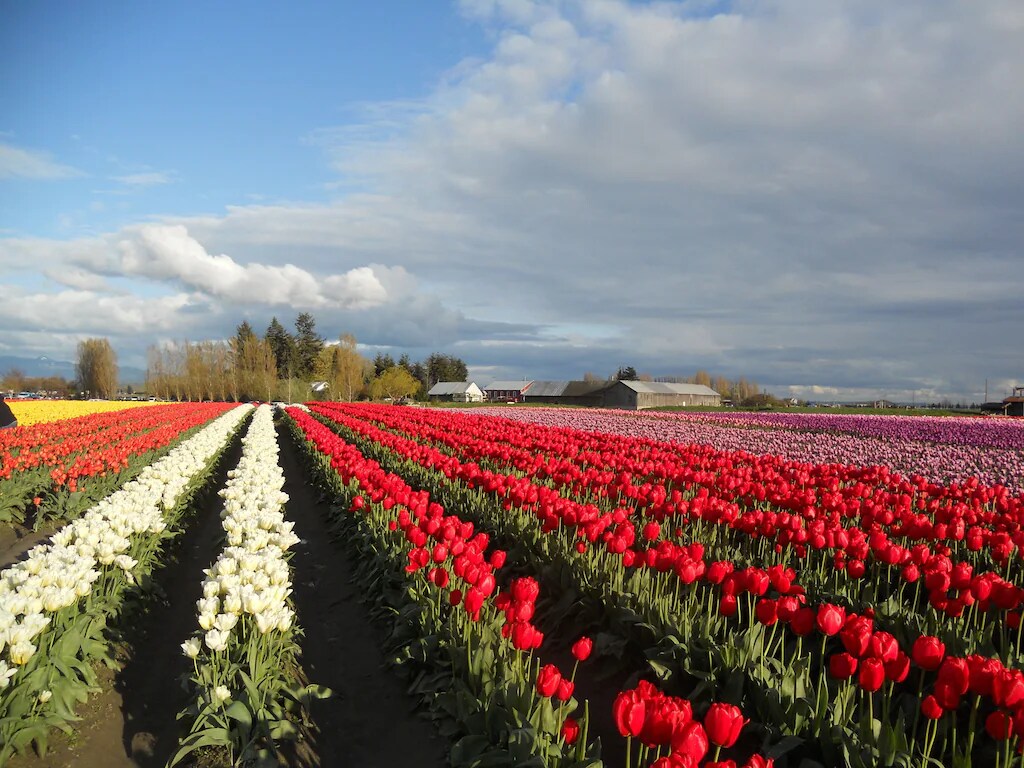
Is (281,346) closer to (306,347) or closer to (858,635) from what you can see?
(306,347)

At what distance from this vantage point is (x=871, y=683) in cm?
297

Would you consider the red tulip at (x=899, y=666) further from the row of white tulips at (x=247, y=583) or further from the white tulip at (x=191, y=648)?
the white tulip at (x=191, y=648)

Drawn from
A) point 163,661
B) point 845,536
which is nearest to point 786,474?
point 845,536

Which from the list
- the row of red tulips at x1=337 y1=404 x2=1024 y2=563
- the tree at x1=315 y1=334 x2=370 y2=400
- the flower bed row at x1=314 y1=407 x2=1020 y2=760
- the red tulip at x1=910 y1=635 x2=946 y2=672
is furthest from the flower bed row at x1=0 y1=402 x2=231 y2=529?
the tree at x1=315 y1=334 x2=370 y2=400

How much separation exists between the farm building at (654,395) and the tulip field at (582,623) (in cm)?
6505

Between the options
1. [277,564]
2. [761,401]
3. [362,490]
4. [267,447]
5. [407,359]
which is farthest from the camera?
[407,359]

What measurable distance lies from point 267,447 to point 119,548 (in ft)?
27.3

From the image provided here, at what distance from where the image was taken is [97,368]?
87250 millimetres

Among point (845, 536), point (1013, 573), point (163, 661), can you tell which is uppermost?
point (845, 536)

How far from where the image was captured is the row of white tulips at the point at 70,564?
393cm

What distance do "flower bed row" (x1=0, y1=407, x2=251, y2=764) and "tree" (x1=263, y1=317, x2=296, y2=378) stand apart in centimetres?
10264

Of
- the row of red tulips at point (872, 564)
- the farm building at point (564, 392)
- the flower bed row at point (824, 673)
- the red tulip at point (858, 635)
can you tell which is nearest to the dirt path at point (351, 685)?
the flower bed row at point (824, 673)

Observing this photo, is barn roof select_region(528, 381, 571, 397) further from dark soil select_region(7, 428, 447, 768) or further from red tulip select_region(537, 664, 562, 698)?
red tulip select_region(537, 664, 562, 698)

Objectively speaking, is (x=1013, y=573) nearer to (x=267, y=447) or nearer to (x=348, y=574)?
(x=348, y=574)
